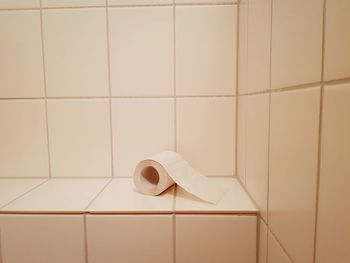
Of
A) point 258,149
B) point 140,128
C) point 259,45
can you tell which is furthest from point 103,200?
point 259,45

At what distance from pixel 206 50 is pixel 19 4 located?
516mm

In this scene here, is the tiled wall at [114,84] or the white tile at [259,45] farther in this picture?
the tiled wall at [114,84]

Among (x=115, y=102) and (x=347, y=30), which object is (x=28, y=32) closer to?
(x=115, y=102)

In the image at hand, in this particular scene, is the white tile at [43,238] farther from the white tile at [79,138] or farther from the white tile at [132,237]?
the white tile at [79,138]

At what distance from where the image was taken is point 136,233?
51cm

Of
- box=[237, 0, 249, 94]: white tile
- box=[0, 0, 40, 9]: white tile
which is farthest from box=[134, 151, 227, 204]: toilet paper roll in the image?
box=[0, 0, 40, 9]: white tile

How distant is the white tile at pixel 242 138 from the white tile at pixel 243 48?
0.11ft

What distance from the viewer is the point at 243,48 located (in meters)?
0.64

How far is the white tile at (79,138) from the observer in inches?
28.7

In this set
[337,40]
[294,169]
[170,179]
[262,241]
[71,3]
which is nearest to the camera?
[337,40]

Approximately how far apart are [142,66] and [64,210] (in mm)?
404

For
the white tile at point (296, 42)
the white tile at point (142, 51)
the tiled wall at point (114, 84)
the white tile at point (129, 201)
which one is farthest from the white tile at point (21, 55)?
the white tile at point (296, 42)

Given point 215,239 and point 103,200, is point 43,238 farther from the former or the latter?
point 215,239

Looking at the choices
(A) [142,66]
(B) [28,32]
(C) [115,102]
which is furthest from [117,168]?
(B) [28,32]
